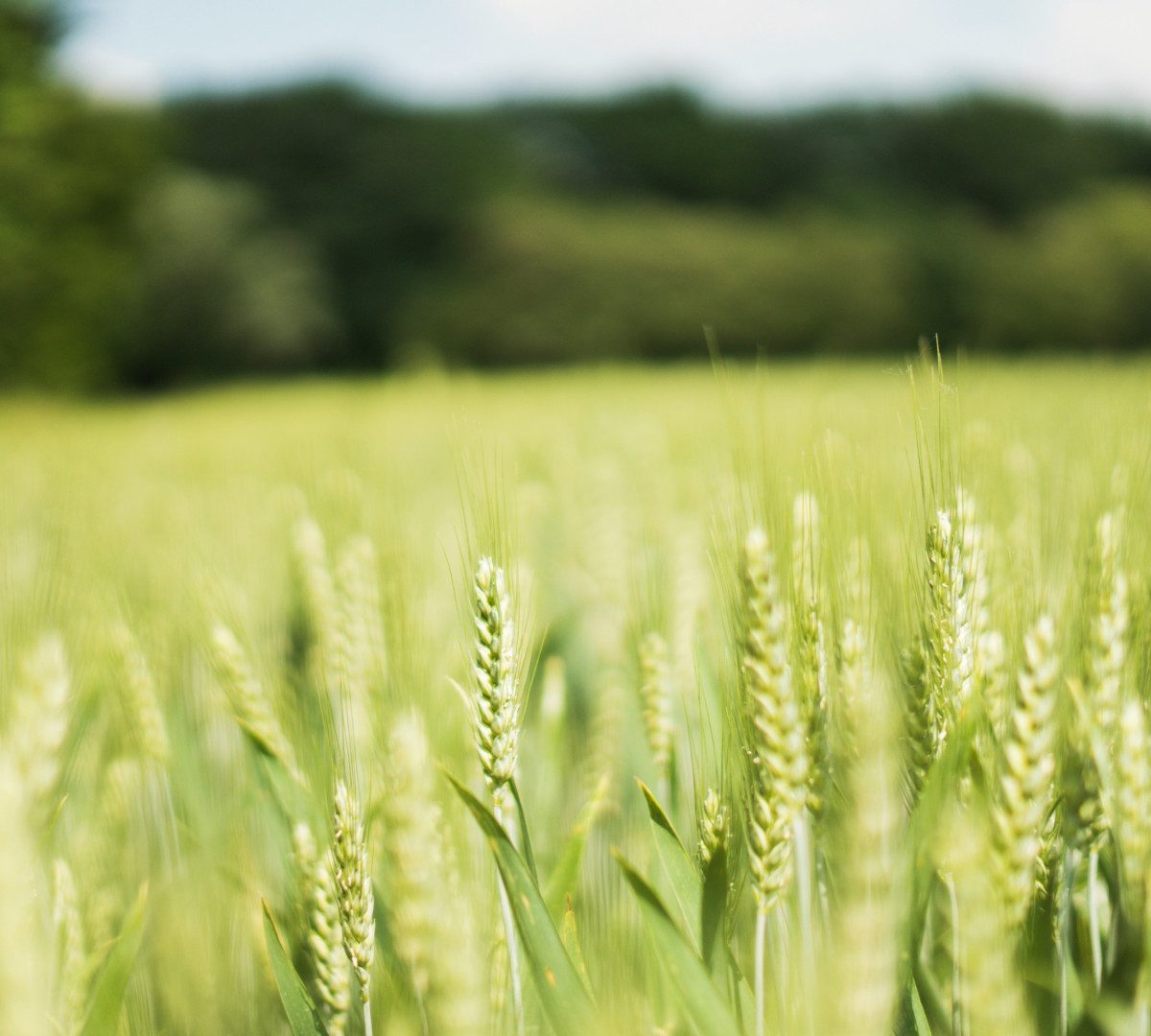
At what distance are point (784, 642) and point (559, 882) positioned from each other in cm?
22

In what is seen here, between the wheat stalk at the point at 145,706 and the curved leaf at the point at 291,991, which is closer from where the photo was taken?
the curved leaf at the point at 291,991

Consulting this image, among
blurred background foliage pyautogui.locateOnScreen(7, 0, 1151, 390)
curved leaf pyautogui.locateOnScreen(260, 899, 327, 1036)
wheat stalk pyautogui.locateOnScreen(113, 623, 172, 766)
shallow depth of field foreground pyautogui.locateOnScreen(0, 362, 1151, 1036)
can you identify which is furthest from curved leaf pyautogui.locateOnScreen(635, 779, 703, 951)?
blurred background foliage pyautogui.locateOnScreen(7, 0, 1151, 390)

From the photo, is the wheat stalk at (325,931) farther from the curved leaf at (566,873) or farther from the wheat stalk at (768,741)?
the wheat stalk at (768,741)

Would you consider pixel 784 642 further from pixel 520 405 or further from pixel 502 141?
Result: pixel 502 141

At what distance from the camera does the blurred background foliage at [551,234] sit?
798 cm

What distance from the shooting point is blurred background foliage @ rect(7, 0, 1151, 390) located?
7.98 metres

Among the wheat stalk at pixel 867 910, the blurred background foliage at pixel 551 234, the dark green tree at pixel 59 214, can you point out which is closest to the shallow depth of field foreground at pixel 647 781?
the wheat stalk at pixel 867 910

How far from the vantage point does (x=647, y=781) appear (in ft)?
2.80

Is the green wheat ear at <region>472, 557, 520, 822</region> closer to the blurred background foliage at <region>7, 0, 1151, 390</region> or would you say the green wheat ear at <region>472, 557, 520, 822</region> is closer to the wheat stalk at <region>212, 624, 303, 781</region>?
the wheat stalk at <region>212, 624, 303, 781</region>

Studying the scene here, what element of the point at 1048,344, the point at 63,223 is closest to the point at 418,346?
the point at 63,223

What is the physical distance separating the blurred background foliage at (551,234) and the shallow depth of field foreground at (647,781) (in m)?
5.93

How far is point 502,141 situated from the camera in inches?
627

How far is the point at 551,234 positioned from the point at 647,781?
11.8m

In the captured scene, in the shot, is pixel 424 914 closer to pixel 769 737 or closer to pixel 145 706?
pixel 769 737
